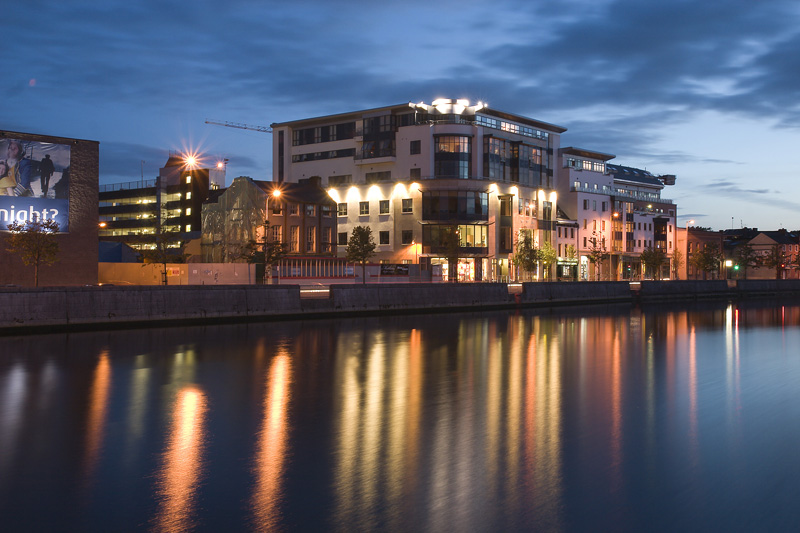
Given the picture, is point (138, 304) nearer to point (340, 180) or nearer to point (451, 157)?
point (451, 157)

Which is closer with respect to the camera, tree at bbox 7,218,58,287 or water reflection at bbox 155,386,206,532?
water reflection at bbox 155,386,206,532

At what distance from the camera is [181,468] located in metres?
10.5

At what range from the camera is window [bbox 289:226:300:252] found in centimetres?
7978

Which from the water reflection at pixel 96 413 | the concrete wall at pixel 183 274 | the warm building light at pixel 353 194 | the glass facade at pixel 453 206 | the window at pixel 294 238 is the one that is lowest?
the water reflection at pixel 96 413

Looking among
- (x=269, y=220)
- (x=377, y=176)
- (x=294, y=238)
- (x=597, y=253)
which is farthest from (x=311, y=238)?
(x=597, y=253)

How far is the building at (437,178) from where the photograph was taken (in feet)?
304

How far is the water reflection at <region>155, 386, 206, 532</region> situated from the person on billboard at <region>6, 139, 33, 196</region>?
33.8 metres

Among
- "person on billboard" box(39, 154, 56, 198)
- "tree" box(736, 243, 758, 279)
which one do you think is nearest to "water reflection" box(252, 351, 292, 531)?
"person on billboard" box(39, 154, 56, 198)

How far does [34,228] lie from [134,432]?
3410cm

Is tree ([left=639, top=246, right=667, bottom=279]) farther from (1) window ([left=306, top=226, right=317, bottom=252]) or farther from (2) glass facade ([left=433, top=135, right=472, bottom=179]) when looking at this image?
(1) window ([left=306, top=226, right=317, bottom=252])

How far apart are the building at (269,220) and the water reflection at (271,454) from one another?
58240 millimetres

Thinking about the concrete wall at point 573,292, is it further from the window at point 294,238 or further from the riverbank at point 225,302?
the window at point 294,238

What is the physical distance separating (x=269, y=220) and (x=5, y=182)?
35718 millimetres

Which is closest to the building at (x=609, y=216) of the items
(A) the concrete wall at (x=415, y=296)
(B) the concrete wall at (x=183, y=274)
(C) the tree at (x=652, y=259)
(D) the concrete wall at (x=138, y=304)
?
(C) the tree at (x=652, y=259)
